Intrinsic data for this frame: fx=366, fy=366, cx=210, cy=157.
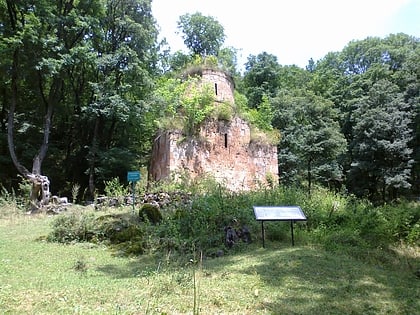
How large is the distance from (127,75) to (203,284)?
17.8 m

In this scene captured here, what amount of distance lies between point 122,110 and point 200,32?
1924cm

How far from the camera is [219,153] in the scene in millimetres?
19188

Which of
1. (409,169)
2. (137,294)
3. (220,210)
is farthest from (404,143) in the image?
(137,294)

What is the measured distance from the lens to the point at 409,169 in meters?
24.2

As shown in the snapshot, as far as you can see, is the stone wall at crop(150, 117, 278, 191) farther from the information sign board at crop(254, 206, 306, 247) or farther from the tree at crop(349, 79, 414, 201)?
the information sign board at crop(254, 206, 306, 247)

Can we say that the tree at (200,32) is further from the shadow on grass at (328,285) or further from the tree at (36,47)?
the shadow on grass at (328,285)

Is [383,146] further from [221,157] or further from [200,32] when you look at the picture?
[200,32]

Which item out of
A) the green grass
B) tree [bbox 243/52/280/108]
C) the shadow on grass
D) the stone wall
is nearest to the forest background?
tree [bbox 243/52/280/108]

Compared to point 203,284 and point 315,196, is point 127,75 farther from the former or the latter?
point 203,284

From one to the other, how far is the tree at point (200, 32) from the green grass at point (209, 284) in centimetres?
3077

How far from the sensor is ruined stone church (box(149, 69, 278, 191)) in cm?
1783

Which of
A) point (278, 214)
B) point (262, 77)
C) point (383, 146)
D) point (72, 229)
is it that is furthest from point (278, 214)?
point (262, 77)

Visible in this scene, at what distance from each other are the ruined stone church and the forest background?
1403 mm

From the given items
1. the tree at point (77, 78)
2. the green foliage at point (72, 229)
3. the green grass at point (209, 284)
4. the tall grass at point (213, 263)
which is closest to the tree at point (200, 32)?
the tree at point (77, 78)
